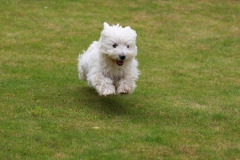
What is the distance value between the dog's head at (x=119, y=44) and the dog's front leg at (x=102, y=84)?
15.3 inches

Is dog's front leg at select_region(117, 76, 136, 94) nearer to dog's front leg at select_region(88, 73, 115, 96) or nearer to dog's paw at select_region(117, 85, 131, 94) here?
dog's paw at select_region(117, 85, 131, 94)

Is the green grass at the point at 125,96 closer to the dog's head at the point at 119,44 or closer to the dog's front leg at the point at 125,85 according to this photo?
the dog's front leg at the point at 125,85

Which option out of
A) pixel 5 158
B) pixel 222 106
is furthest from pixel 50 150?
pixel 222 106

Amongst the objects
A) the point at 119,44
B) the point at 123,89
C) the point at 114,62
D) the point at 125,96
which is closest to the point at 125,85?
the point at 123,89

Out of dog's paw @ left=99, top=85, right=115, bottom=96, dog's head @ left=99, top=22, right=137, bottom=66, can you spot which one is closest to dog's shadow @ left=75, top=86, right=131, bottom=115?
dog's paw @ left=99, top=85, right=115, bottom=96

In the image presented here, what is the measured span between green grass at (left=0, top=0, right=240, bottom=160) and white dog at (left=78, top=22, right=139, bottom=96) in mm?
444

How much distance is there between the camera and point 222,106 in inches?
408

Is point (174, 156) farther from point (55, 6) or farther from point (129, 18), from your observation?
point (55, 6)

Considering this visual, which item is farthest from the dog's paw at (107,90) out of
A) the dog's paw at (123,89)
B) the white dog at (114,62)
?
the dog's paw at (123,89)

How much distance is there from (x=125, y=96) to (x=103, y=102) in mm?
722

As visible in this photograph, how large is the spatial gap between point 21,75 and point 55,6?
869cm

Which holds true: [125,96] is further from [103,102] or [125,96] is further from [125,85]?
[125,85]

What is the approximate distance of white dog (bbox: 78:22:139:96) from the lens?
30.9ft

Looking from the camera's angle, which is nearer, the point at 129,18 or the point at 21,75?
the point at 21,75
